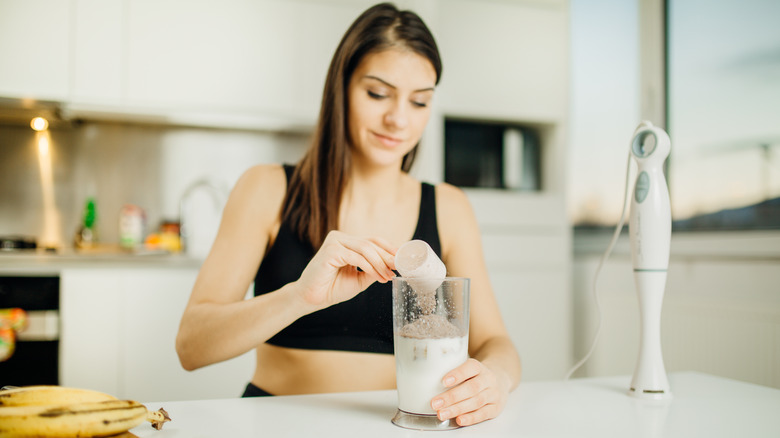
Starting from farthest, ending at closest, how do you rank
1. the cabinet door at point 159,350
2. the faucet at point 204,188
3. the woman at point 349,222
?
the faucet at point 204,188 < the cabinet door at point 159,350 < the woman at point 349,222

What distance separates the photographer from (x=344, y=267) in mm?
762

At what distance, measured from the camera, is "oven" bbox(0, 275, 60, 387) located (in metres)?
2.00

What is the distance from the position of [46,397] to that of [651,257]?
79 centimetres

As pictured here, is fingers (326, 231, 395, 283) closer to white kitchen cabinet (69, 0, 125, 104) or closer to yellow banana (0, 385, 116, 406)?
yellow banana (0, 385, 116, 406)

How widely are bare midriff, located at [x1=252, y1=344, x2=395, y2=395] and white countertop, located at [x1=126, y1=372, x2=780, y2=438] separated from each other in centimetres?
30

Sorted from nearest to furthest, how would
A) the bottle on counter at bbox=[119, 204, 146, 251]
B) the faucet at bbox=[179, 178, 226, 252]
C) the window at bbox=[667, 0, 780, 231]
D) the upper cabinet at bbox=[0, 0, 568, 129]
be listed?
the window at bbox=[667, 0, 780, 231], the upper cabinet at bbox=[0, 0, 568, 129], the bottle on counter at bbox=[119, 204, 146, 251], the faucet at bbox=[179, 178, 226, 252]

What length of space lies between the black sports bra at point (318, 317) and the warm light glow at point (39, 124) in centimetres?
176

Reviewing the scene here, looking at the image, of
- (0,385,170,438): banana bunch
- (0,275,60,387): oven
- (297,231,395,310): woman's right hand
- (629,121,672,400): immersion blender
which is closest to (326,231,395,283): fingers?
(297,231,395,310): woman's right hand

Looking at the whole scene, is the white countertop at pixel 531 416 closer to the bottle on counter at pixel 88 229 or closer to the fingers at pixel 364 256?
the fingers at pixel 364 256

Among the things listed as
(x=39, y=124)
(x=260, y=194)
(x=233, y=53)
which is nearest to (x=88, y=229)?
(x=39, y=124)

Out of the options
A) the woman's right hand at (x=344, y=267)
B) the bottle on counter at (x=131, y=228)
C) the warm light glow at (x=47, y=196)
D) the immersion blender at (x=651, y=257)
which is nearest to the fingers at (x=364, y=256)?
the woman's right hand at (x=344, y=267)

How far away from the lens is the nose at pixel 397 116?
1.14 m

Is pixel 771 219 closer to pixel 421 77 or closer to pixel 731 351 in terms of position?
pixel 731 351

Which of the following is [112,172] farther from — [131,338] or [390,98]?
[390,98]
